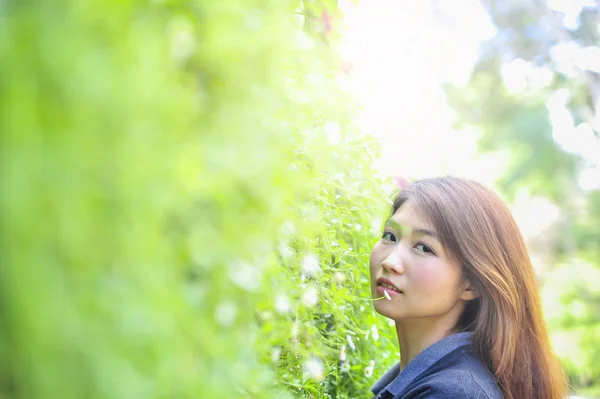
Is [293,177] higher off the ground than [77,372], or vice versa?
[293,177]

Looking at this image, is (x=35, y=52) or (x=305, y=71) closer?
(x=35, y=52)

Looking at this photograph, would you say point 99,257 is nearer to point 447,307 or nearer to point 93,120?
point 93,120

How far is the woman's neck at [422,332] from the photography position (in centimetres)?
176

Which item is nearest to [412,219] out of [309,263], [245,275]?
[309,263]

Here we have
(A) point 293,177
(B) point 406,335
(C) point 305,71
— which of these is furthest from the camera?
(B) point 406,335

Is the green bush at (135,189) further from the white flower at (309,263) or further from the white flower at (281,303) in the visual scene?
the white flower at (309,263)

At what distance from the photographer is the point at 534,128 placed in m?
9.59

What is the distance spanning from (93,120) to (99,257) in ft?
0.33

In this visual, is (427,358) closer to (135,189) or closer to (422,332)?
(422,332)

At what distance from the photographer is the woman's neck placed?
1.76 meters

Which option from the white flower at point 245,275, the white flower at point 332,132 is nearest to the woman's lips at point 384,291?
the white flower at point 332,132

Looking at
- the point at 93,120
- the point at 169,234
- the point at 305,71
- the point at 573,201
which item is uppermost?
the point at 305,71

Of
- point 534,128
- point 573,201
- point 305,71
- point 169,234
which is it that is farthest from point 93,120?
point 573,201

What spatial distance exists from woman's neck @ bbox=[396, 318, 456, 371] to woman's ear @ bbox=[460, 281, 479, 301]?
0.28 feet
